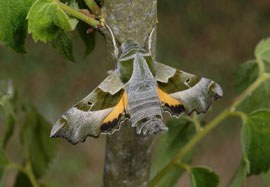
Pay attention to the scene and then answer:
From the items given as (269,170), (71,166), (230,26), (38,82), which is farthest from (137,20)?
(230,26)

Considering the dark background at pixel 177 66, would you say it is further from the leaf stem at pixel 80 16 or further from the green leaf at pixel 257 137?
the leaf stem at pixel 80 16

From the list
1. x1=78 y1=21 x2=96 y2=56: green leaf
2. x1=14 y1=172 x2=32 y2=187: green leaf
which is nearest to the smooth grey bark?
x1=78 y1=21 x2=96 y2=56: green leaf

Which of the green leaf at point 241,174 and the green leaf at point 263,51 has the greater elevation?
the green leaf at point 263,51

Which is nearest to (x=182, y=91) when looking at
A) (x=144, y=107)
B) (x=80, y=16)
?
(x=144, y=107)

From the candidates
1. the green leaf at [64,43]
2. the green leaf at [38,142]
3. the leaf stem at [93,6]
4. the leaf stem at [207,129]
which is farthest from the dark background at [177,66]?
the leaf stem at [93,6]

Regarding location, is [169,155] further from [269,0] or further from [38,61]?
[269,0]

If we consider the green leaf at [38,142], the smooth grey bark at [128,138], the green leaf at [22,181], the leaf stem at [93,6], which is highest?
the leaf stem at [93,6]

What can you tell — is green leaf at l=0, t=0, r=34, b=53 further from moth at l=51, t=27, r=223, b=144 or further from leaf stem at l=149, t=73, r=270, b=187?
leaf stem at l=149, t=73, r=270, b=187
